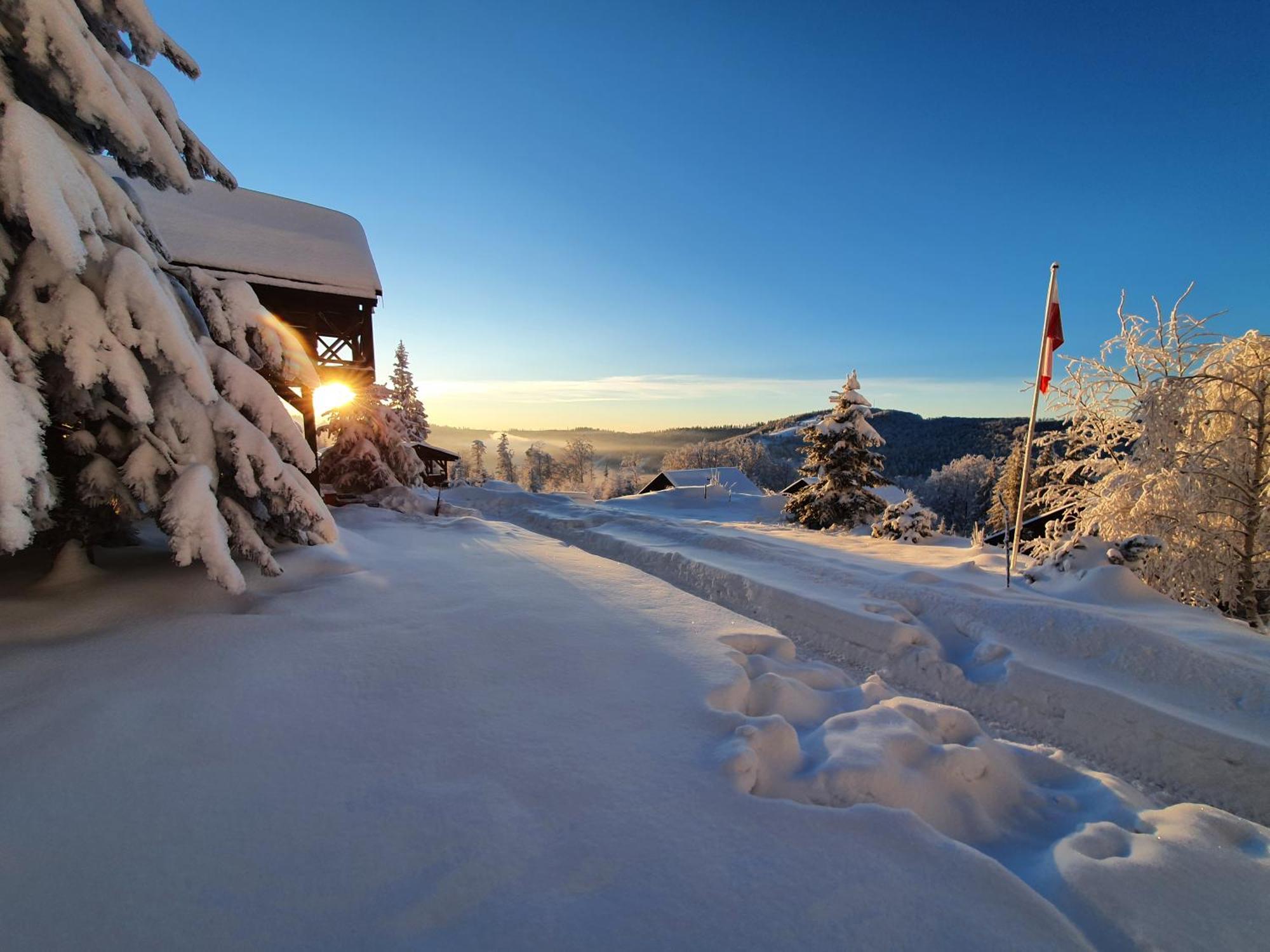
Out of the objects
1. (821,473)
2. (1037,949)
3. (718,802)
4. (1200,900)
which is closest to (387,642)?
(718,802)

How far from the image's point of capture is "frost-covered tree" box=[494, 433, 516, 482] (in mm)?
68250

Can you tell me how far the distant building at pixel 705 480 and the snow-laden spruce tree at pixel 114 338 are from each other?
37.7m

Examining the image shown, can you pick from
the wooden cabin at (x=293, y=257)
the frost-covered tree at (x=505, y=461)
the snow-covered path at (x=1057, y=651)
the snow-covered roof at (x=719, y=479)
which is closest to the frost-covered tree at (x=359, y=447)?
the wooden cabin at (x=293, y=257)

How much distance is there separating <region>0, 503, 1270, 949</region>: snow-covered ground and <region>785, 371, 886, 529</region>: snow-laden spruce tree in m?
17.2

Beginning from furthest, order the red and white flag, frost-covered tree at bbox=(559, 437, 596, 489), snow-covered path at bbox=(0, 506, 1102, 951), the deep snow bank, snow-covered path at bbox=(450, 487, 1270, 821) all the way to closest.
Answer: frost-covered tree at bbox=(559, 437, 596, 489)
the red and white flag
snow-covered path at bbox=(450, 487, 1270, 821)
the deep snow bank
snow-covered path at bbox=(0, 506, 1102, 951)

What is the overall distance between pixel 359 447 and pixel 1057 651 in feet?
52.5

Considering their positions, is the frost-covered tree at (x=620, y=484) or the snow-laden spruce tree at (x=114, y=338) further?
the frost-covered tree at (x=620, y=484)

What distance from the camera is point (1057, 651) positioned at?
6.14 m

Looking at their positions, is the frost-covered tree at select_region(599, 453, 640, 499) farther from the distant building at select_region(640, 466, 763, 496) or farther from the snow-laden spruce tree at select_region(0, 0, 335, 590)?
the snow-laden spruce tree at select_region(0, 0, 335, 590)

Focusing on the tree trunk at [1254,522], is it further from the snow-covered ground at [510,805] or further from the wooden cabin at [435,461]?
the wooden cabin at [435,461]

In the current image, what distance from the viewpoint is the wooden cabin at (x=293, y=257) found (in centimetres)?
1010

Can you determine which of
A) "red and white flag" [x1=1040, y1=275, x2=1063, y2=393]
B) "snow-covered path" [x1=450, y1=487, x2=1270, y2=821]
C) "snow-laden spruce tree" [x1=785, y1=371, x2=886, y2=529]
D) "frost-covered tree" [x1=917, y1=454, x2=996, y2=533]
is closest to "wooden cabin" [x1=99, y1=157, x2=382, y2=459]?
"snow-covered path" [x1=450, y1=487, x2=1270, y2=821]

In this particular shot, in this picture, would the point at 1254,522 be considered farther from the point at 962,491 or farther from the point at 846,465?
the point at 962,491

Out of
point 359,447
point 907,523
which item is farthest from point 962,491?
point 359,447
